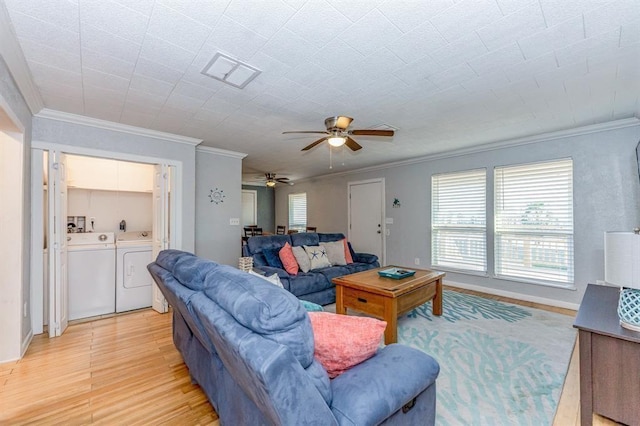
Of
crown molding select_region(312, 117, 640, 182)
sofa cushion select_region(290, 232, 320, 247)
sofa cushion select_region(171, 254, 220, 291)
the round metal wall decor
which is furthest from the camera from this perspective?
the round metal wall decor

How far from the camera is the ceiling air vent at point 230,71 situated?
209 cm

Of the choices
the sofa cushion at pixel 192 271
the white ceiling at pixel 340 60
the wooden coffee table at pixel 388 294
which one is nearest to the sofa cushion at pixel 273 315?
the sofa cushion at pixel 192 271

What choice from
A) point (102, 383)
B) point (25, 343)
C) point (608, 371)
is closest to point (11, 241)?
point (25, 343)

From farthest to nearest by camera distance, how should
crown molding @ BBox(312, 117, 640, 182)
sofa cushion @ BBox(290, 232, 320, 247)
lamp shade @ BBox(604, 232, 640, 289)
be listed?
1. sofa cushion @ BBox(290, 232, 320, 247)
2. crown molding @ BBox(312, 117, 640, 182)
3. lamp shade @ BBox(604, 232, 640, 289)

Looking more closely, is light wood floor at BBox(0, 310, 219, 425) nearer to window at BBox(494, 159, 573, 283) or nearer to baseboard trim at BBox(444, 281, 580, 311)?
baseboard trim at BBox(444, 281, 580, 311)

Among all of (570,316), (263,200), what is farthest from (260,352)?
(263,200)

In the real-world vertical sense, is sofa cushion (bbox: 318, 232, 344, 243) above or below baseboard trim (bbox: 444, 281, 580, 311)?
above

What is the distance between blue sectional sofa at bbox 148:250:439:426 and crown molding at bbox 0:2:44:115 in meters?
1.82

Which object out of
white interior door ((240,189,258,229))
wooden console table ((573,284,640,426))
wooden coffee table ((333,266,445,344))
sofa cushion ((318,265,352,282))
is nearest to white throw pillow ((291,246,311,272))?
sofa cushion ((318,265,352,282))

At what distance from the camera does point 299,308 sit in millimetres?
1089

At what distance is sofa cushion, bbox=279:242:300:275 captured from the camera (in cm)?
381

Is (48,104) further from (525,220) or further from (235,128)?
(525,220)

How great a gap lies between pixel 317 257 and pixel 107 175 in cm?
324

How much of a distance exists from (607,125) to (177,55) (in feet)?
15.5
